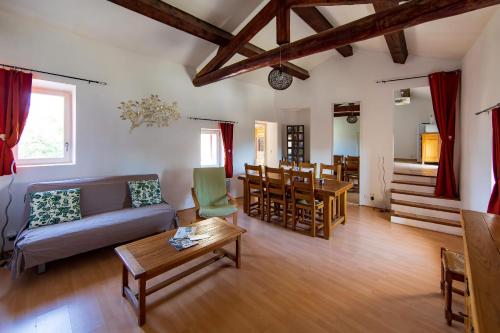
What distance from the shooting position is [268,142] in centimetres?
671

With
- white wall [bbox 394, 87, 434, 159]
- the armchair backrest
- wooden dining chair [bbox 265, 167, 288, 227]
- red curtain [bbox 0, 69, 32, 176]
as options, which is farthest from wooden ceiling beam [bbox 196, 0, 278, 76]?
white wall [bbox 394, 87, 434, 159]

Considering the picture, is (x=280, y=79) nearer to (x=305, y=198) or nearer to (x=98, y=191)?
(x=305, y=198)

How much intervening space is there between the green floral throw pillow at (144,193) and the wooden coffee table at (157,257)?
4.11ft

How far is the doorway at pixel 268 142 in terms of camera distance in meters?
6.57

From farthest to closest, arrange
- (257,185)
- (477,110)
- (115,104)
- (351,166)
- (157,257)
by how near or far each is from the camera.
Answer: (351,166) → (257,185) → (115,104) → (477,110) → (157,257)

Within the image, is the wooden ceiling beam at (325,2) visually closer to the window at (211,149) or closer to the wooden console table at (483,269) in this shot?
the wooden console table at (483,269)

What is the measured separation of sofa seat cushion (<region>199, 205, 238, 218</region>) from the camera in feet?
10.7

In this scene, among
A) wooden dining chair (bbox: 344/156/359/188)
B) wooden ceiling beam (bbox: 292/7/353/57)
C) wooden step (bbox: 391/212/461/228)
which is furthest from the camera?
wooden dining chair (bbox: 344/156/359/188)

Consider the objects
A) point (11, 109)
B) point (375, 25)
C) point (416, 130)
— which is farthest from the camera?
point (416, 130)

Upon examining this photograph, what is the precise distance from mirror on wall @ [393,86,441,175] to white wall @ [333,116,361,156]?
1319mm

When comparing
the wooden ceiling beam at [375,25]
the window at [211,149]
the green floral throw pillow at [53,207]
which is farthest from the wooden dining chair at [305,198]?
the green floral throw pillow at [53,207]

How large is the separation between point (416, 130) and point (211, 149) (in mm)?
6654

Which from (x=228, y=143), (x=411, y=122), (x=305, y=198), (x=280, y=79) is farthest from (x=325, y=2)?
(x=411, y=122)

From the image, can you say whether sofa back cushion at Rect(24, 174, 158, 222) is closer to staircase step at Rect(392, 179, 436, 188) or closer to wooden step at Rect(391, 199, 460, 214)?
wooden step at Rect(391, 199, 460, 214)
